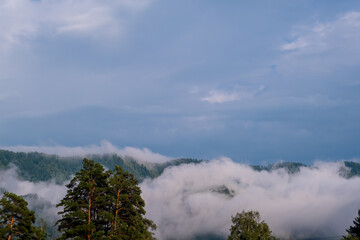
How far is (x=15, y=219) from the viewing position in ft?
154

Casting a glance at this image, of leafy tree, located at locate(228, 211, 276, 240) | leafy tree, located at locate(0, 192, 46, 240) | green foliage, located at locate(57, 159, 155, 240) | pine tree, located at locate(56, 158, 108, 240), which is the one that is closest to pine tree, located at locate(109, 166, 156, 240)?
green foliage, located at locate(57, 159, 155, 240)

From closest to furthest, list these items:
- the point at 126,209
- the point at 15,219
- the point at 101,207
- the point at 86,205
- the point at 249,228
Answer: the point at 15,219 → the point at 86,205 → the point at 101,207 → the point at 126,209 → the point at 249,228

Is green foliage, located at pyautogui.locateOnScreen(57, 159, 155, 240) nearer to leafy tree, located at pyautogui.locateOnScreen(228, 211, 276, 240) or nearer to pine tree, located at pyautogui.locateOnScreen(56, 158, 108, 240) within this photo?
pine tree, located at pyautogui.locateOnScreen(56, 158, 108, 240)

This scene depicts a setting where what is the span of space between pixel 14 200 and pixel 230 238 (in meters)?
77.8

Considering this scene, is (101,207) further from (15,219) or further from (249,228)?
(249,228)

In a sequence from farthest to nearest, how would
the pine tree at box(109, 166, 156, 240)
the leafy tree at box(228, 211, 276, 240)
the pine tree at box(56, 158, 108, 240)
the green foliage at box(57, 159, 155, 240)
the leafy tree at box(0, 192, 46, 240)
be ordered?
the leafy tree at box(228, 211, 276, 240)
the pine tree at box(109, 166, 156, 240)
the green foliage at box(57, 159, 155, 240)
the pine tree at box(56, 158, 108, 240)
the leafy tree at box(0, 192, 46, 240)

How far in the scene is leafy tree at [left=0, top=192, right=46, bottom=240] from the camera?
45.3m

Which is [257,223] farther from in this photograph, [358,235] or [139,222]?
[139,222]

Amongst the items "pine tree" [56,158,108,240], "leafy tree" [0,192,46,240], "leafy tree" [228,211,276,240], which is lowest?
"leafy tree" [0,192,46,240]

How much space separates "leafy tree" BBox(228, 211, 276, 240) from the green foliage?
5455cm

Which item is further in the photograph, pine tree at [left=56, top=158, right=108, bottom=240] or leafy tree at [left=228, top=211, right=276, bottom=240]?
leafy tree at [left=228, top=211, right=276, bottom=240]

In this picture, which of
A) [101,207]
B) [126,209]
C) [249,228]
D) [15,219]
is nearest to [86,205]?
[101,207]

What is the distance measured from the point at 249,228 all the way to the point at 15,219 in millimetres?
76859

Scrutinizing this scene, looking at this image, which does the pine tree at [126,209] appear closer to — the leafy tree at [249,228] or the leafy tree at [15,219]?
the leafy tree at [15,219]
